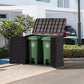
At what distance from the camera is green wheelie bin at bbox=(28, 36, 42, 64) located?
478 inches

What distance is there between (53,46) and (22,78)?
276 centimetres

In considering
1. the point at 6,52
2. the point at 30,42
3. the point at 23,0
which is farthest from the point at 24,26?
the point at 23,0

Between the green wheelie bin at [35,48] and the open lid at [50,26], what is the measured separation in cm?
170

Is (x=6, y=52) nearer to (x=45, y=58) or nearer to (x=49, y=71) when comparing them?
(x=45, y=58)

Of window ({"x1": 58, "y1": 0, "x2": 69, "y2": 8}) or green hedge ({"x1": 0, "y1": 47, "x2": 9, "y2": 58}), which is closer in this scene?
green hedge ({"x1": 0, "y1": 47, "x2": 9, "y2": 58})

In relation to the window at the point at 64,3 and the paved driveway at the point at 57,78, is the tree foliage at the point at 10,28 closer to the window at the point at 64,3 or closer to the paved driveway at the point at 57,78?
the paved driveway at the point at 57,78

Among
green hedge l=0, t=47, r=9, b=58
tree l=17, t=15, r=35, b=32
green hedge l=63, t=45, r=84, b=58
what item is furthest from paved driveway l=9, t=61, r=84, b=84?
tree l=17, t=15, r=35, b=32

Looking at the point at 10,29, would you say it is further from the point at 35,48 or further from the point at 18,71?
the point at 18,71

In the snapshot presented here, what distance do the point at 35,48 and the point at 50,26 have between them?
2.69 m

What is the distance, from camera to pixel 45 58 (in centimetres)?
1188

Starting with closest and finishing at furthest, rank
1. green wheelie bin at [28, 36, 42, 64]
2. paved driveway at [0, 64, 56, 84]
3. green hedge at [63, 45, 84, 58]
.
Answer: paved driveway at [0, 64, 56, 84] → green wheelie bin at [28, 36, 42, 64] → green hedge at [63, 45, 84, 58]

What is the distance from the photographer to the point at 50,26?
47.3 ft

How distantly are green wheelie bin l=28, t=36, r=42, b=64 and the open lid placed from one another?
1.70 metres

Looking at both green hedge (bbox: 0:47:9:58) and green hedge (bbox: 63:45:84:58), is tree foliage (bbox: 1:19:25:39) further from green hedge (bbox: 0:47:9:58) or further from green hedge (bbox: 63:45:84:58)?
green hedge (bbox: 63:45:84:58)
